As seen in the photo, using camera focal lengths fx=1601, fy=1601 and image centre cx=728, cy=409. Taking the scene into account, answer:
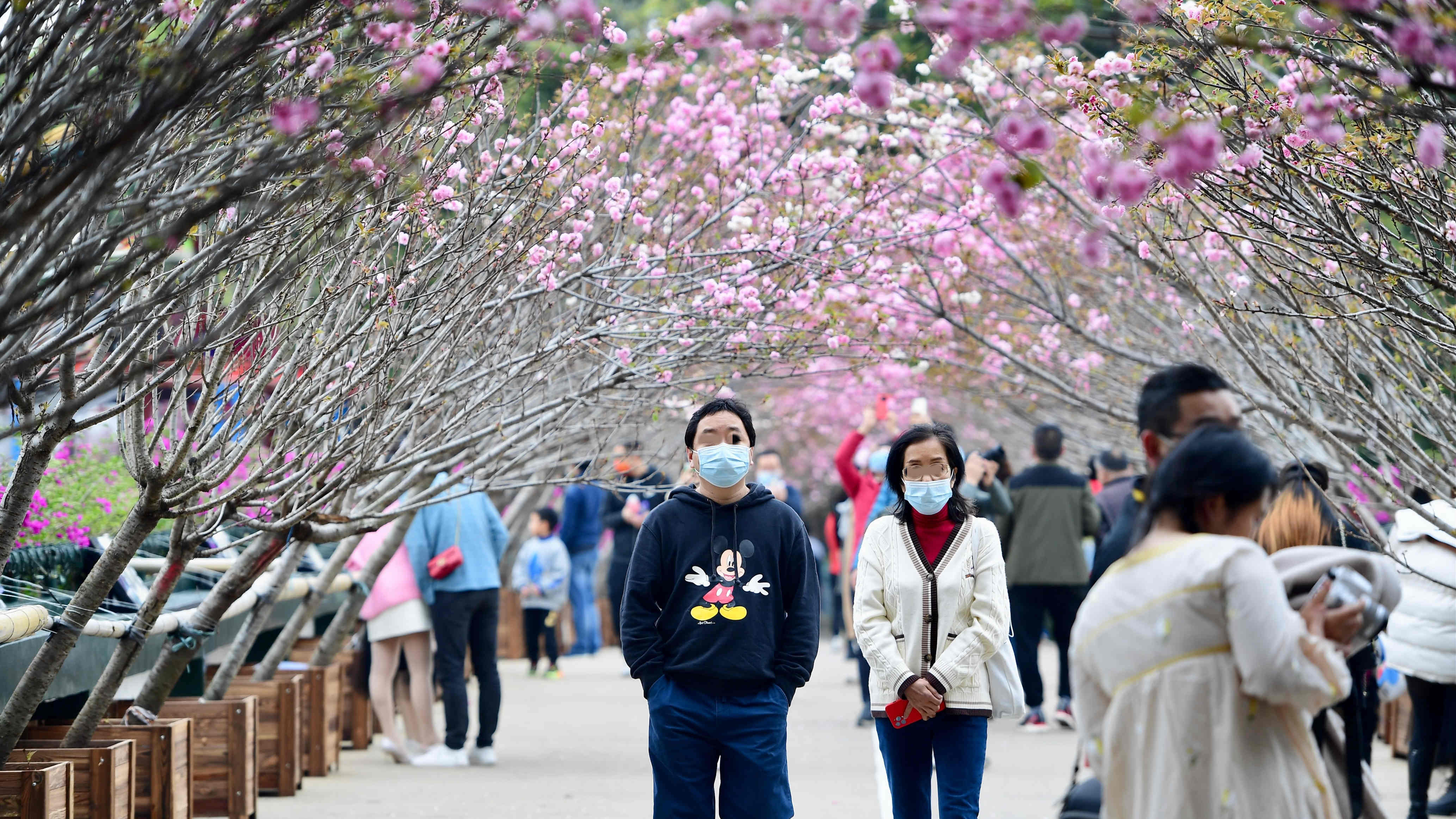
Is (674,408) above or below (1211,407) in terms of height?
above

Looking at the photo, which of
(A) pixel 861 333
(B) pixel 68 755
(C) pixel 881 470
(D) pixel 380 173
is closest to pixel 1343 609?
(D) pixel 380 173

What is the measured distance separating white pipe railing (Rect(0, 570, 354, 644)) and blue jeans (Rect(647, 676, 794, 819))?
2.19 m

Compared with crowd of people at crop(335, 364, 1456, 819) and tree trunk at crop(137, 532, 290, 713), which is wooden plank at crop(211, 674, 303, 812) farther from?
tree trunk at crop(137, 532, 290, 713)

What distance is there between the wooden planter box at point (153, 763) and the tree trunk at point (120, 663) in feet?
0.47

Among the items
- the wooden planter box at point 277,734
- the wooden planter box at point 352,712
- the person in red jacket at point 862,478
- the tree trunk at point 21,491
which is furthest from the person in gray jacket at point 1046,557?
the tree trunk at point 21,491

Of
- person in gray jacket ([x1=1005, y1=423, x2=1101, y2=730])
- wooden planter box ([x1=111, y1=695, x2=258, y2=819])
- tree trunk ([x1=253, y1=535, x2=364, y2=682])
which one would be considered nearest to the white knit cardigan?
Result: wooden planter box ([x1=111, y1=695, x2=258, y2=819])

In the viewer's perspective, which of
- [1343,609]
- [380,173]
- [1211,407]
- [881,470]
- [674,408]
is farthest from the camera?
[881,470]

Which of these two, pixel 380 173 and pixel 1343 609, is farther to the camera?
pixel 380 173

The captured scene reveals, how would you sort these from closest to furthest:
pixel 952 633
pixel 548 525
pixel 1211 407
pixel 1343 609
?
pixel 1343 609
pixel 1211 407
pixel 952 633
pixel 548 525

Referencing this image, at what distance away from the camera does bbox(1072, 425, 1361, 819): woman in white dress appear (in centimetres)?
322

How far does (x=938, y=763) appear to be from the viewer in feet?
19.2

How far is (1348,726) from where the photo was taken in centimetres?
484

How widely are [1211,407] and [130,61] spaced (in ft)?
8.80

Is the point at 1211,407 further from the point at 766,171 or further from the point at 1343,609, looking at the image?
the point at 766,171
